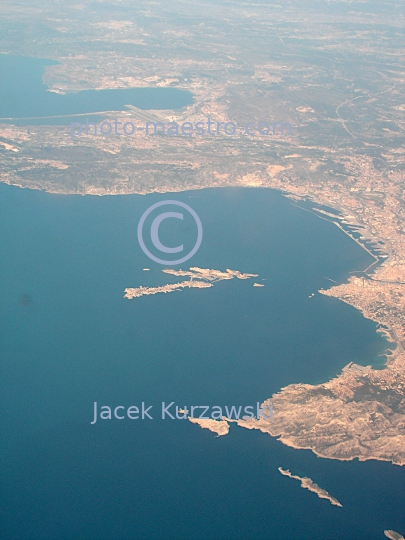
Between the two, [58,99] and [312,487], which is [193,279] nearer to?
[312,487]

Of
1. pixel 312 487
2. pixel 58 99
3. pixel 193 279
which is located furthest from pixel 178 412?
pixel 58 99

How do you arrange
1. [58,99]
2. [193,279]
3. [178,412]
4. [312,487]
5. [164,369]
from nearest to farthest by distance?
[312,487] → [178,412] → [164,369] → [193,279] → [58,99]

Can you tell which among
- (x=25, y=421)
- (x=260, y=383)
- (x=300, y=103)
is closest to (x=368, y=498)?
(x=260, y=383)

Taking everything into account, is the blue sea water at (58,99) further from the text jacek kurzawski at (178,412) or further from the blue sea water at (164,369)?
the text jacek kurzawski at (178,412)

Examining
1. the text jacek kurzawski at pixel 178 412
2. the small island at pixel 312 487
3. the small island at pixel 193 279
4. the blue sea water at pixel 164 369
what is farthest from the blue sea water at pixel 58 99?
the small island at pixel 312 487

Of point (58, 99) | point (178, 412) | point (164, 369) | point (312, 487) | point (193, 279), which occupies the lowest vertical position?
point (312, 487)

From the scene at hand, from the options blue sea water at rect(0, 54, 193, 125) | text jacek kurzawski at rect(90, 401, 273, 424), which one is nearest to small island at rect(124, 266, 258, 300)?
text jacek kurzawski at rect(90, 401, 273, 424)

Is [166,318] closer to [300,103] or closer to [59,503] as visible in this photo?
[59,503]
